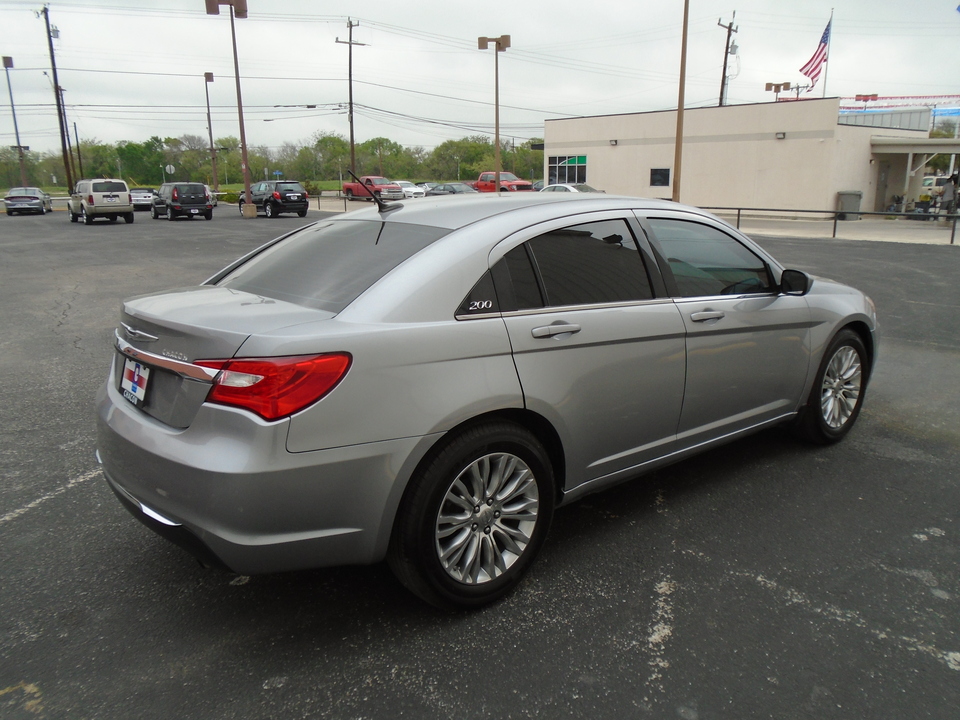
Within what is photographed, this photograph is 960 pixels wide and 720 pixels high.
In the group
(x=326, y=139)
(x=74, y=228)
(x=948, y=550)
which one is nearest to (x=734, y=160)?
(x=74, y=228)

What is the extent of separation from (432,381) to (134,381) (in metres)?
1.22

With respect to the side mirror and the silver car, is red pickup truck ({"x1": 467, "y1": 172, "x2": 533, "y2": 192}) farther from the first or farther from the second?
the silver car

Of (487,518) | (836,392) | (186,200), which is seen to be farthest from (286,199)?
(487,518)

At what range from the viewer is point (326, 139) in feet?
381

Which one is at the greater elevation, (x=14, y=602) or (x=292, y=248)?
(x=292, y=248)

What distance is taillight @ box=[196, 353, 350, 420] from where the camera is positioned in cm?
242

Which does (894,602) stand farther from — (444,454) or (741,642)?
(444,454)

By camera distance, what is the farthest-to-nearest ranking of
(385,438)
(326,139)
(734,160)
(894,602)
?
(326,139), (734,160), (894,602), (385,438)

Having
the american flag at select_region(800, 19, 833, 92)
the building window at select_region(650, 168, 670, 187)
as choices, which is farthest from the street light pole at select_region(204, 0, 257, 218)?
the american flag at select_region(800, 19, 833, 92)

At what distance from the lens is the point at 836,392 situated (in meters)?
4.67

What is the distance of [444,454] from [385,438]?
259 millimetres

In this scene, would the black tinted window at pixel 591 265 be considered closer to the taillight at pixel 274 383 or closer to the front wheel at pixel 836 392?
the taillight at pixel 274 383

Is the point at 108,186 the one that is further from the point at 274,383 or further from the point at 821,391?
the point at 274,383

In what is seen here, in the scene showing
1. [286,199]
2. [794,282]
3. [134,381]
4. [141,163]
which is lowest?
[286,199]
